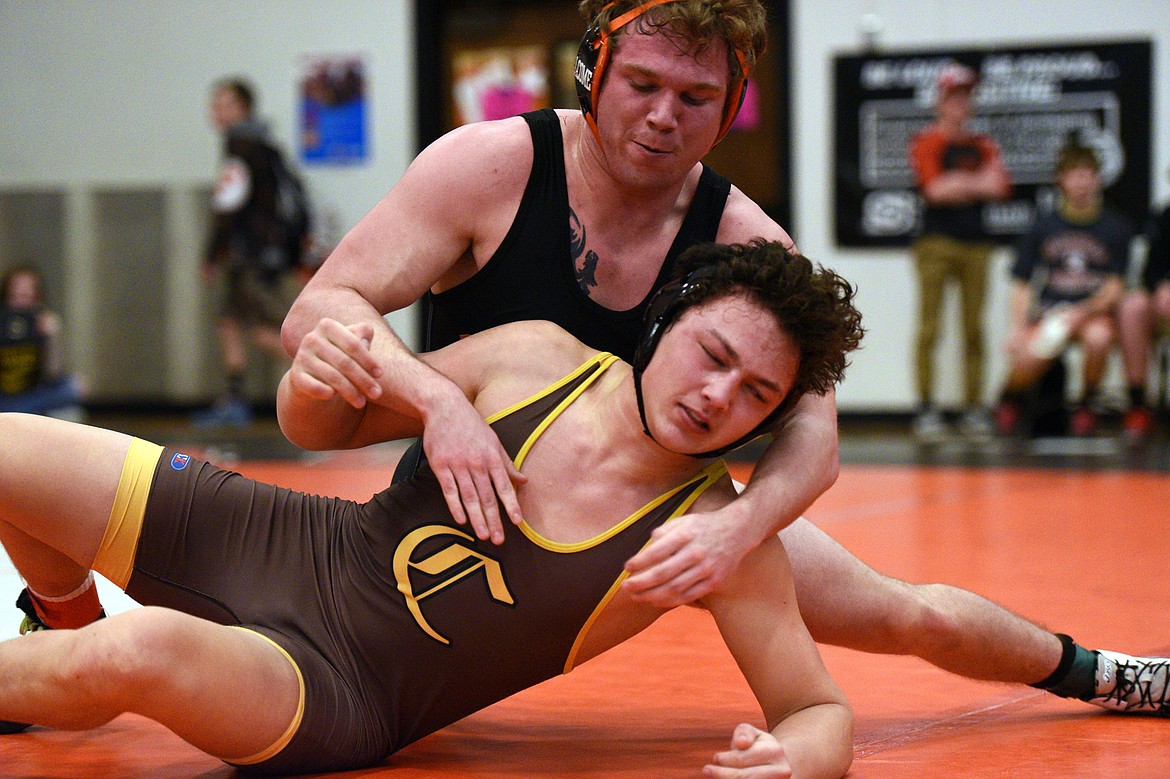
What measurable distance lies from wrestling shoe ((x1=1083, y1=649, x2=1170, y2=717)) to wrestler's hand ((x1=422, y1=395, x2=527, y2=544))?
3.96 feet

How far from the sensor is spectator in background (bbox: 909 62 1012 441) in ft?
26.6

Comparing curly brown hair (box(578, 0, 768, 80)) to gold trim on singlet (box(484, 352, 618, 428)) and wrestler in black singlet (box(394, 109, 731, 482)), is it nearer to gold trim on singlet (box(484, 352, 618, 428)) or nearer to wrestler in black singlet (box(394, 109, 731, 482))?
wrestler in black singlet (box(394, 109, 731, 482))

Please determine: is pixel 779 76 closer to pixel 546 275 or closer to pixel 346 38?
pixel 346 38

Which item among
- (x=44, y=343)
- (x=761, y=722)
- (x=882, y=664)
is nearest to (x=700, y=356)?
(x=761, y=722)

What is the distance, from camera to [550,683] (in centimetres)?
285

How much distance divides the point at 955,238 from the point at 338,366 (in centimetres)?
669

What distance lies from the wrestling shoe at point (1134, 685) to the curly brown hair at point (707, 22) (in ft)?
4.15

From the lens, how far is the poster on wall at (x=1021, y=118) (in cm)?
843

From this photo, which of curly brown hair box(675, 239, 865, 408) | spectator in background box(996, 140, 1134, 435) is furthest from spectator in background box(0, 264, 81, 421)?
curly brown hair box(675, 239, 865, 408)

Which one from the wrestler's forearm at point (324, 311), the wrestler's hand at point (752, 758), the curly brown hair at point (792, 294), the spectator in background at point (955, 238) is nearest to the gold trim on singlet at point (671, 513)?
the curly brown hair at point (792, 294)

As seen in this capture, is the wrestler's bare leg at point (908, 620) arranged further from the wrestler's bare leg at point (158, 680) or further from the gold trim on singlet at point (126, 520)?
the gold trim on singlet at point (126, 520)

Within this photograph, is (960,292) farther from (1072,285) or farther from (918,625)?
(918,625)

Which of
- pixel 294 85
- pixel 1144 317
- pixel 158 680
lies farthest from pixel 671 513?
pixel 294 85

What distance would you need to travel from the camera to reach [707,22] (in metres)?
2.32
